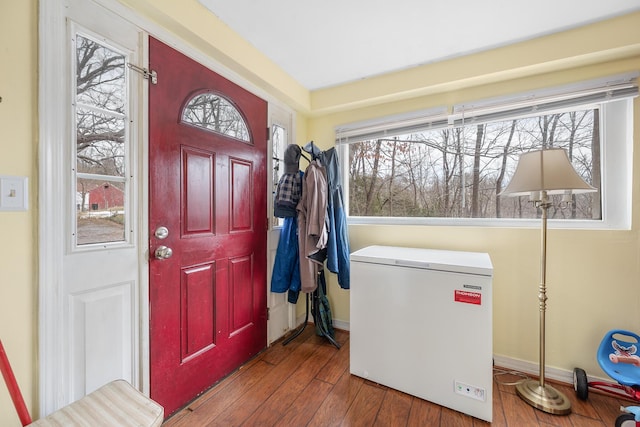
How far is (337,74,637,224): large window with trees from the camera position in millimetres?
1679

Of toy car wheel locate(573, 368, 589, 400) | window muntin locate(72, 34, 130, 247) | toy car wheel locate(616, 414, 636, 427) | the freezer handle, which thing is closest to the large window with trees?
the freezer handle

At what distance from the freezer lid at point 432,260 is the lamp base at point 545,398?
2.59 ft

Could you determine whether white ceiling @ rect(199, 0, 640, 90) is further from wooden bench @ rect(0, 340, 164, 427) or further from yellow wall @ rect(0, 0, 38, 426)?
wooden bench @ rect(0, 340, 164, 427)

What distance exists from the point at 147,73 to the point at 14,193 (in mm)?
739

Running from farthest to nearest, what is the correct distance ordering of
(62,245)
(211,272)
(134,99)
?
(211,272) → (134,99) → (62,245)

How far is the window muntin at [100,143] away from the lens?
1.05 m

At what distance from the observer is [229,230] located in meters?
1.73

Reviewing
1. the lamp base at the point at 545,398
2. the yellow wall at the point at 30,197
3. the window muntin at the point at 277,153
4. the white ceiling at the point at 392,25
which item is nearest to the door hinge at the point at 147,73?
the yellow wall at the point at 30,197

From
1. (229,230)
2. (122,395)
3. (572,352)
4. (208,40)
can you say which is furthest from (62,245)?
(572,352)

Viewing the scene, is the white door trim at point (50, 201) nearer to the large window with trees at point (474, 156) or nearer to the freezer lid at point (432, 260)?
the freezer lid at point (432, 260)

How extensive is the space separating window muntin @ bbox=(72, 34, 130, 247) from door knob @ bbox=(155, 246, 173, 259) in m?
0.16

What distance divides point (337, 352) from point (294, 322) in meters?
0.52

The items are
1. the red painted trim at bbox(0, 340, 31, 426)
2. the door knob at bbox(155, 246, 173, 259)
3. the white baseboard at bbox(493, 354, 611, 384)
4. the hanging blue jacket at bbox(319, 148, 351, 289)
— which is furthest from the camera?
the hanging blue jacket at bbox(319, 148, 351, 289)

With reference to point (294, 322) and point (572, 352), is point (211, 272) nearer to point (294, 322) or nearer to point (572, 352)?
point (294, 322)
